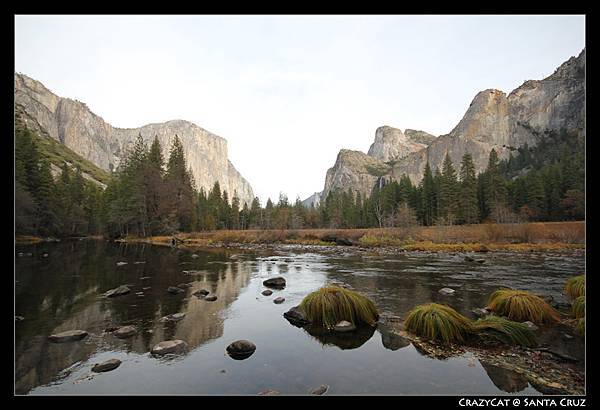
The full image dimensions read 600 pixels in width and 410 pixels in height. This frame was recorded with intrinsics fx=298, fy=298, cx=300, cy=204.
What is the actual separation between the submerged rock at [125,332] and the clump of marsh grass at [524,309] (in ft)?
41.1

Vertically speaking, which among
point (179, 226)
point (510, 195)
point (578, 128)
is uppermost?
point (578, 128)

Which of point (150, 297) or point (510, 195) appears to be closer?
point (150, 297)

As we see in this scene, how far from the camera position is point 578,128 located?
161 m

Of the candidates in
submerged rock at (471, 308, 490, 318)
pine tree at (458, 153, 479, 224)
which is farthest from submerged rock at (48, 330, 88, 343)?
pine tree at (458, 153, 479, 224)

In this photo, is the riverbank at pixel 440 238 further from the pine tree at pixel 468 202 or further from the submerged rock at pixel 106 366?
the submerged rock at pixel 106 366

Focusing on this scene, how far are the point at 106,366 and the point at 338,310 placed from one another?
675cm

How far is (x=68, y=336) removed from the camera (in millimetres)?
8758

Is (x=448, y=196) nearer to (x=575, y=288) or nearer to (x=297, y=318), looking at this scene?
(x=575, y=288)

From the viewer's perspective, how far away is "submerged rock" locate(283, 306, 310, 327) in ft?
34.3

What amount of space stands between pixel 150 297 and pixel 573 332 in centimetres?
1607

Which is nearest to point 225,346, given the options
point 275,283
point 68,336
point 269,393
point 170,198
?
point 269,393
